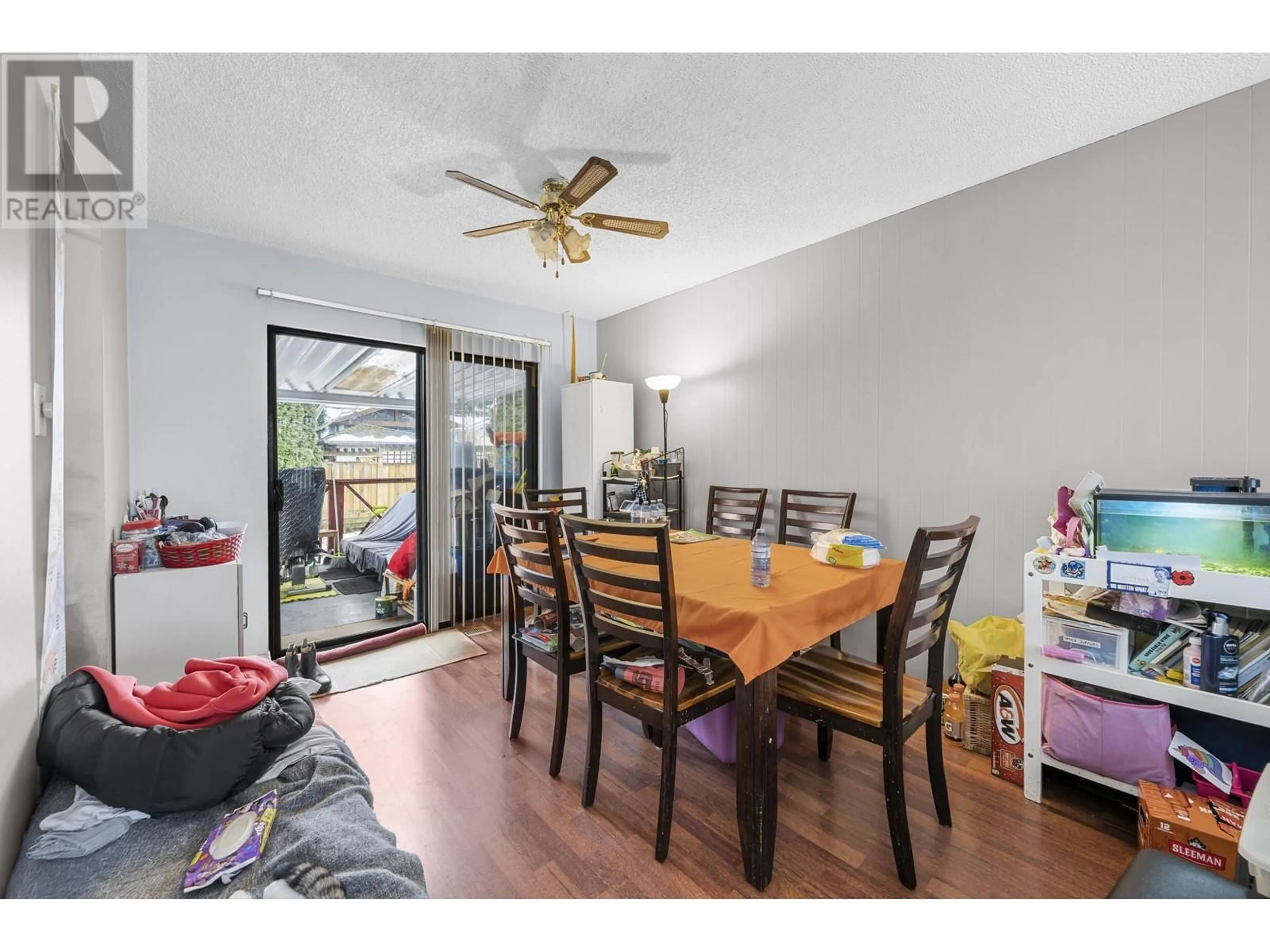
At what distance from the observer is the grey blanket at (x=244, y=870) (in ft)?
2.85

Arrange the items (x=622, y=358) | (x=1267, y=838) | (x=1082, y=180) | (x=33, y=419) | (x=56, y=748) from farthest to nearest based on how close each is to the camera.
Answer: (x=622, y=358)
(x=1082, y=180)
(x=33, y=419)
(x=56, y=748)
(x=1267, y=838)

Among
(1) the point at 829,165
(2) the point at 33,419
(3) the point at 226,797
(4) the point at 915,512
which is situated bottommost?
(3) the point at 226,797

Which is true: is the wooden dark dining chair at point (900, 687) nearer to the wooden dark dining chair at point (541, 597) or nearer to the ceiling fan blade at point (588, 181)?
the wooden dark dining chair at point (541, 597)

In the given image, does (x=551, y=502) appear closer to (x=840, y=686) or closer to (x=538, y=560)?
(x=538, y=560)

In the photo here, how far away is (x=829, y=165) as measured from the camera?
7.09ft

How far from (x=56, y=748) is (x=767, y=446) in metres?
3.16

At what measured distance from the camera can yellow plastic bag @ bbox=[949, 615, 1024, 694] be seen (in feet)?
6.75

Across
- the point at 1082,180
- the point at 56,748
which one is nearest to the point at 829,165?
the point at 1082,180

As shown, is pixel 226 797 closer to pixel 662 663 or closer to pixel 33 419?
pixel 33 419

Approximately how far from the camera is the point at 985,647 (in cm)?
210

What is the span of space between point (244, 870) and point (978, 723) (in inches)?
95.3

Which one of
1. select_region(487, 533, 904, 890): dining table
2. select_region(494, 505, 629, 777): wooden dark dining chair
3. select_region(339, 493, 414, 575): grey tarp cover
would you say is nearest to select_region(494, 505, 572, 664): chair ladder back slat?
select_region(494, 505, 629, 777): wooden dark dining chair

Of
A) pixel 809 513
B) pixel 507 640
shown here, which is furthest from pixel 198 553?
pixel 809 513

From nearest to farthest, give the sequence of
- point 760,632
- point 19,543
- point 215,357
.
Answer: point 19,543, point 760,632, point 215,357
